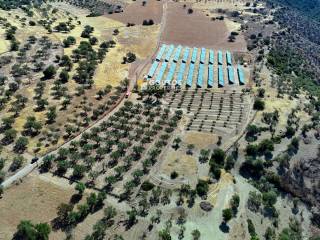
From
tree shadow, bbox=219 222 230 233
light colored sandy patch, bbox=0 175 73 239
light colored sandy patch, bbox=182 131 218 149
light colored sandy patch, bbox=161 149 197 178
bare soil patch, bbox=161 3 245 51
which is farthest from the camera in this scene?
bare soil patch, bbox=161 3 245 51

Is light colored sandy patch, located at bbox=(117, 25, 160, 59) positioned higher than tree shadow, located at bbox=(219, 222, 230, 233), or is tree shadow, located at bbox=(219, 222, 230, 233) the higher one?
tree shadow, located at bbox=(219, 222, 230, 233)

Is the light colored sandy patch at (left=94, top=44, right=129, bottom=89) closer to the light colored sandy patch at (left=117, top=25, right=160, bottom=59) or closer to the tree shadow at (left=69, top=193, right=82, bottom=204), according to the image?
the light colored sandy patch at (left=117, top=25, right=160, bottom=59)

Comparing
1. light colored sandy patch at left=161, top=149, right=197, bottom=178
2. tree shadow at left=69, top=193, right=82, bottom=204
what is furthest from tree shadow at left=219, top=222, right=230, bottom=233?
tree shadow at left=69, top=193, right=82, bottom=204

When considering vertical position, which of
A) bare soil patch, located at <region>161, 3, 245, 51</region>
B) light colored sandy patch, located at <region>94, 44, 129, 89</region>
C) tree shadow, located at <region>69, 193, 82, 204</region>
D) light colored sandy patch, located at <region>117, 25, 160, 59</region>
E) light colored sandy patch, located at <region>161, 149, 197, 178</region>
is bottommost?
bare soil patch, located at <region>161, 3, 245, 51</region>

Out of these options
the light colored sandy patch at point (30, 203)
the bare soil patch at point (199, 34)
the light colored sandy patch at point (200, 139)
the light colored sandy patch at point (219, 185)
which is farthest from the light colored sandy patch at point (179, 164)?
the bare soil patch at point (199, 34)

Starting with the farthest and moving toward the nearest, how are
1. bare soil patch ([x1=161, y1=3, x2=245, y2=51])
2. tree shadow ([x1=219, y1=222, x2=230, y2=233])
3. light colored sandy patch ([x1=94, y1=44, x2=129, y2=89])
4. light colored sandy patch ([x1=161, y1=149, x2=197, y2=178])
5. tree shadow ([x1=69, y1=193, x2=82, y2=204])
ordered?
bare soil patch ([x1=161, y1=3, x2=245, y2=51]), light colored sandy patch ([x1=94, y1=44, x2=129, y2=89]), light colored sandy patch ([x1=161, y1=149, x2=197, y2=178]), tree shadow ([x1=69, y1=193, x2=82, y2=204]), tree shadow ([x1=219, y1=222, x2=230, y2=233])

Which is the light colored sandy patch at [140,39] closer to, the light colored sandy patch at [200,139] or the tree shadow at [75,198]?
the light colored sandy patch at [200,139]

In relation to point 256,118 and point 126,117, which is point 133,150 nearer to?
point 126,117
